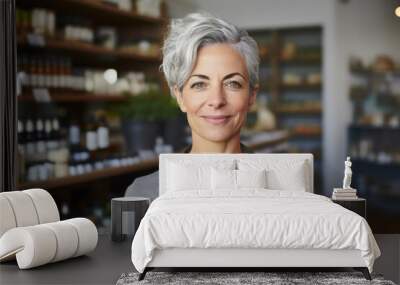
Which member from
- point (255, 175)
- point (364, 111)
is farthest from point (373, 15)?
point (255, 175)

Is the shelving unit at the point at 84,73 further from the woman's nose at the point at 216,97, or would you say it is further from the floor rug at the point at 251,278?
the floor rug at the point at 251,278

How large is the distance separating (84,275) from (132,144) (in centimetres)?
235

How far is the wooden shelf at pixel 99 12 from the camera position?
7.18m

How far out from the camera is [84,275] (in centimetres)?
506

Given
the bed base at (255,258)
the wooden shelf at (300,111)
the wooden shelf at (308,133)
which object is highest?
the wooden shelf at (300,111)

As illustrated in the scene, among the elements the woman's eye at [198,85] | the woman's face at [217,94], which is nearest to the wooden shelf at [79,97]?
the woman's face at [217,94]

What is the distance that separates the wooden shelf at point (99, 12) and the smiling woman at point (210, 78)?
17.0 inches

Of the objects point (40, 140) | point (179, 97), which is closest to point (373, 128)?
point (179, 97)

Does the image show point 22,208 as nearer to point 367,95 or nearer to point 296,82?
point 296,82

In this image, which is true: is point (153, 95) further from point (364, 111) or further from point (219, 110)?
point (364, 111)

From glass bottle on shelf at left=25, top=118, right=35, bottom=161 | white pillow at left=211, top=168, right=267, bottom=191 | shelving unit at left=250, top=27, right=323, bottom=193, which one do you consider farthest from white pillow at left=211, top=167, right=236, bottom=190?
glass bottle on shelf at left=25, top=118, right=35, bottom=161

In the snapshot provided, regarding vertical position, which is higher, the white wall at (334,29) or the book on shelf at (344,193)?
the white wall at (334,29)

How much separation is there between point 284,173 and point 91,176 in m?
2.09

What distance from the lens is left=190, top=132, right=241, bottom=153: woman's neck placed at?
7039 millimetres
